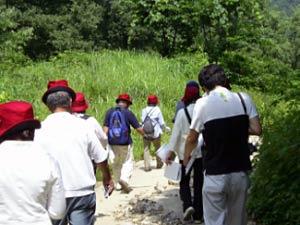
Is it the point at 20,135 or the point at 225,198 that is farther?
the point at 225,198

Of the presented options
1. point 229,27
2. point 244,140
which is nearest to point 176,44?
point 229,27

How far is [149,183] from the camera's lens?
33.1ft

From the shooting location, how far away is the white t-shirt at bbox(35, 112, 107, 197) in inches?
174

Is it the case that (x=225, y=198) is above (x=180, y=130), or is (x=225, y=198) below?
below

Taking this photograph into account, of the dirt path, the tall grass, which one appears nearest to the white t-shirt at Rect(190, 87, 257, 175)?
the dirt path

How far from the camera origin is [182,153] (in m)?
6.78

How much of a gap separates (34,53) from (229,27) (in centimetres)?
2083

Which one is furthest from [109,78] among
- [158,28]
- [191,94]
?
[191,94]

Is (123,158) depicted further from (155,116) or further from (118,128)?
(155,116)

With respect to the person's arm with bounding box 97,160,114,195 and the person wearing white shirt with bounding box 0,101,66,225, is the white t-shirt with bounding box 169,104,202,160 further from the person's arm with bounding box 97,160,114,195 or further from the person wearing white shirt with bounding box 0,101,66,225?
the person wearing white shirt with bounding box 0,101,66,225

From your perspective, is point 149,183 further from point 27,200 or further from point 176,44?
point 176,44

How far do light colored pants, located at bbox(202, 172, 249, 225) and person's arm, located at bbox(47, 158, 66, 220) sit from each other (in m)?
1.66

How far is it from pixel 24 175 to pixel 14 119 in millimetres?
336

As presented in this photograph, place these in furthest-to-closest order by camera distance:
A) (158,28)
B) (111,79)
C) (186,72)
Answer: (158,28)
(186,72)
(111,79)
